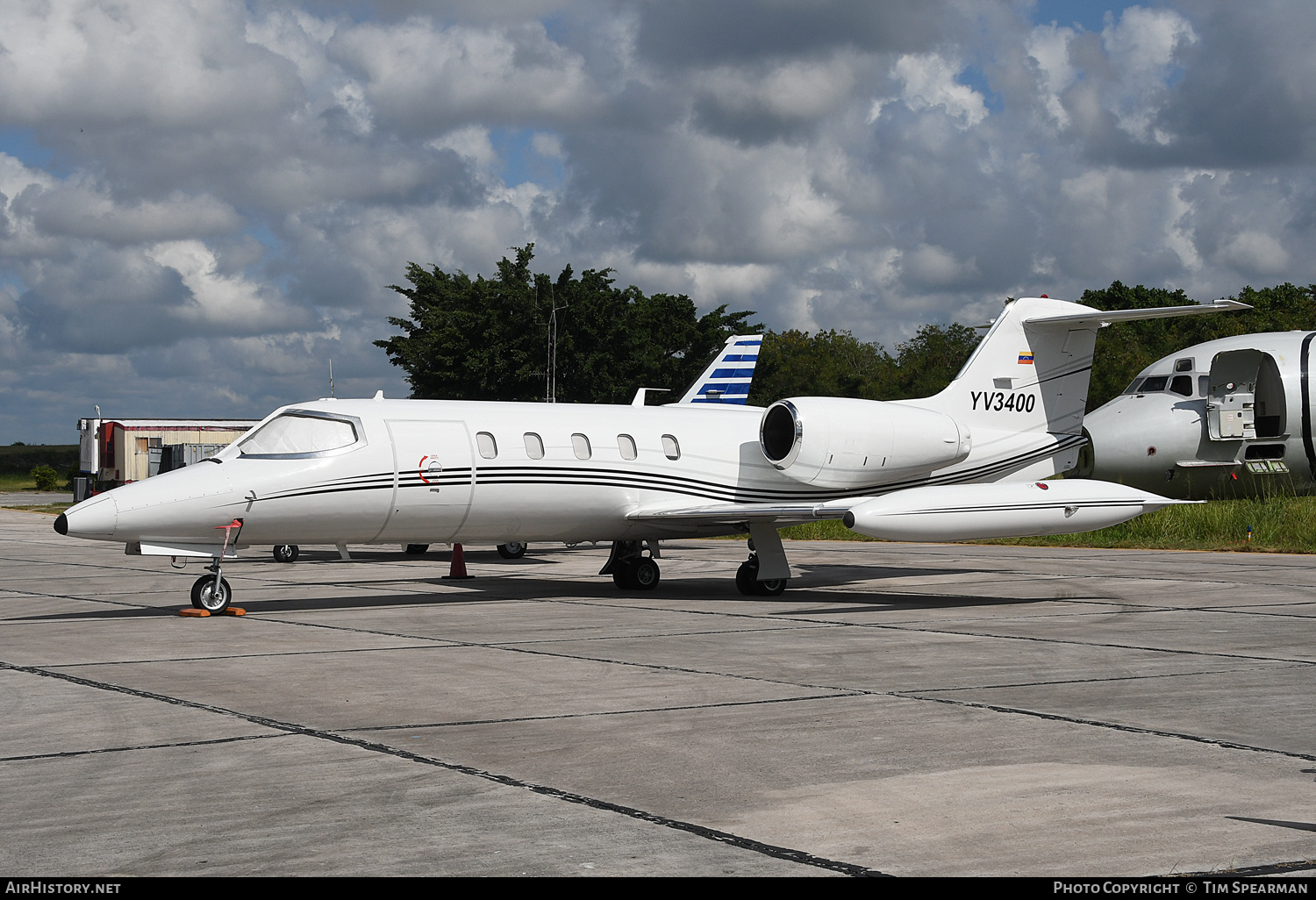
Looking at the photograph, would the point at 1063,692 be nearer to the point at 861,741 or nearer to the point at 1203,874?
the point at 861,741

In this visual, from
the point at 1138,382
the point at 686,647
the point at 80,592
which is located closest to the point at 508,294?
the point at 1138,382

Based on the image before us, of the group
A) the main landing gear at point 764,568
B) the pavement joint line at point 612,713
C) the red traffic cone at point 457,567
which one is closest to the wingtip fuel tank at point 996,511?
the main landing gear at point 764,568

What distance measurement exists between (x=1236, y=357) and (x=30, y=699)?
77.7 ft

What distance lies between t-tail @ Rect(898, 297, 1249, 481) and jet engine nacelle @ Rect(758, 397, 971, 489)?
27.2 inches

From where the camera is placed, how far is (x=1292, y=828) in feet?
18.4

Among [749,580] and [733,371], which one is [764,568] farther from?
[733,371]

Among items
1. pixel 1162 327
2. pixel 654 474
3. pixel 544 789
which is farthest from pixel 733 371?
pixel 1162 327

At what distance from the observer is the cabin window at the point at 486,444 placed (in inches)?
639

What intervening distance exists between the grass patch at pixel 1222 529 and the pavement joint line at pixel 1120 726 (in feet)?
48.2

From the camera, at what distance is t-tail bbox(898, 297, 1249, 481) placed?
19.6 meters

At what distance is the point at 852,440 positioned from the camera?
18.4 meters

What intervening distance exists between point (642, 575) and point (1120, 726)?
450 inches

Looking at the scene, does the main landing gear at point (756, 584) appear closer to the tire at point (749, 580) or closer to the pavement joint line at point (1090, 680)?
A: the tire at point (749, 580)

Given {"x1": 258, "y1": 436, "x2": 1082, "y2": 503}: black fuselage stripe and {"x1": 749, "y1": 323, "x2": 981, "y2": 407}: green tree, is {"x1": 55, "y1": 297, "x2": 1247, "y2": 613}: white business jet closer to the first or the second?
{"x1": 258, "y1": 436, "x2": 1082, "y2": 503}: black fuselage stripe
